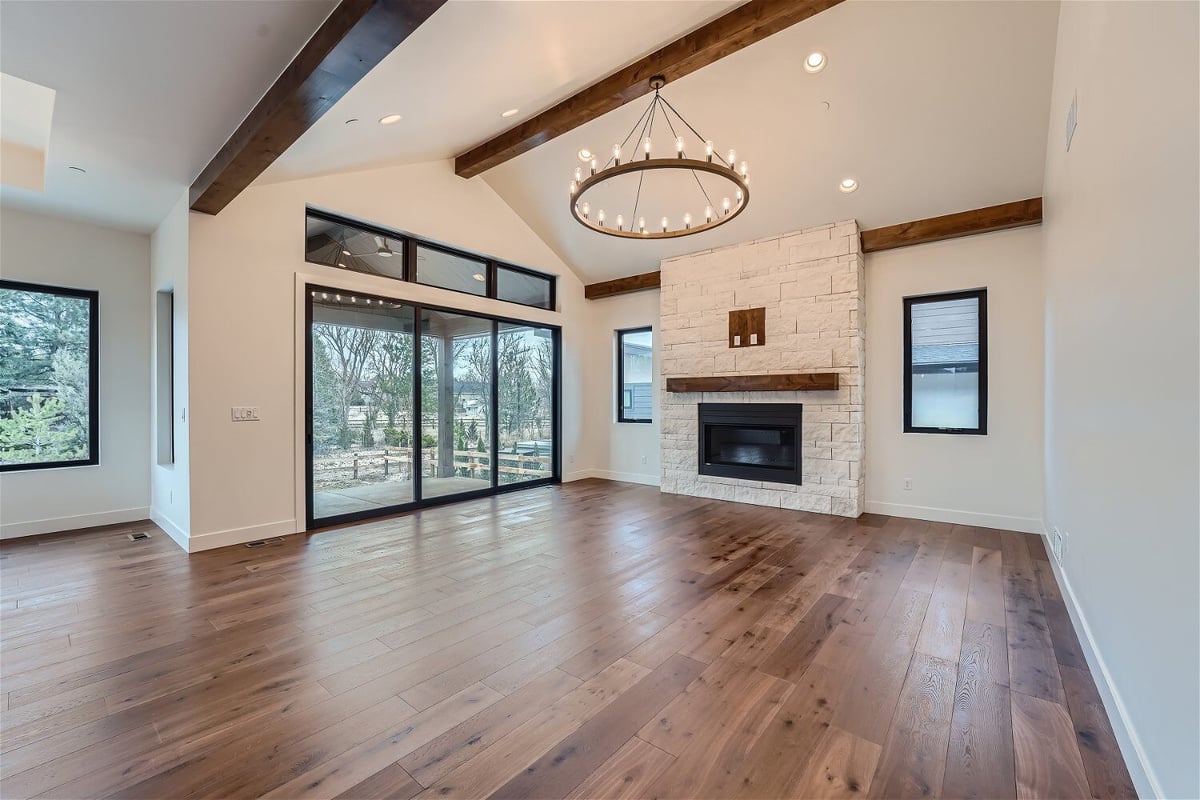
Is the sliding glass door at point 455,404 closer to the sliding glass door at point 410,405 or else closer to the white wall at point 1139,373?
the sliding glass door at point 410,405

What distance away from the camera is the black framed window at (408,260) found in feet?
16.1

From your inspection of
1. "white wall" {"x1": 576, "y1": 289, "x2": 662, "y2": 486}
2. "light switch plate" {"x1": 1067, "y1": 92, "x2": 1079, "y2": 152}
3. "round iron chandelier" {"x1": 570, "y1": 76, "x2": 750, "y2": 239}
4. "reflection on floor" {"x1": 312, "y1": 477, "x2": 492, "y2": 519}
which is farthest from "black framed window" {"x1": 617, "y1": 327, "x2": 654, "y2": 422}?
"light switch plate" {"x1": 1067, "y1": 92, "x2": 1079, "y2": 152}

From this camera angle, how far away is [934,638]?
8.57ft

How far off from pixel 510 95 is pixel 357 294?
2433 millimetres

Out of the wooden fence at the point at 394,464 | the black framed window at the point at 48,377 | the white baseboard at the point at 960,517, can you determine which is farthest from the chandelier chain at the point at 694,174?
the black framed window at the point at 48,377

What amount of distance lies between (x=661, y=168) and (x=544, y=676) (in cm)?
325

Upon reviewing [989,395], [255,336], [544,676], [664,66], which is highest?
[664,66]

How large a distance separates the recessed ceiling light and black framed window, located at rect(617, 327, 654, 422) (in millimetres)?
3938

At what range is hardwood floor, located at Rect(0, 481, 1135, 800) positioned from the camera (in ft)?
5.45

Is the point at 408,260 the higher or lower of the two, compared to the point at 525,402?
higher

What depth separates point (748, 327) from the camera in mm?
5906

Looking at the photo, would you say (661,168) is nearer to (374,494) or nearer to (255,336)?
(255,336)

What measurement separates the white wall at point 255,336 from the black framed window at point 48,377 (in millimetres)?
1796

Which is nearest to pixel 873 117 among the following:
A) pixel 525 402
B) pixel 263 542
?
pixel 525 402
